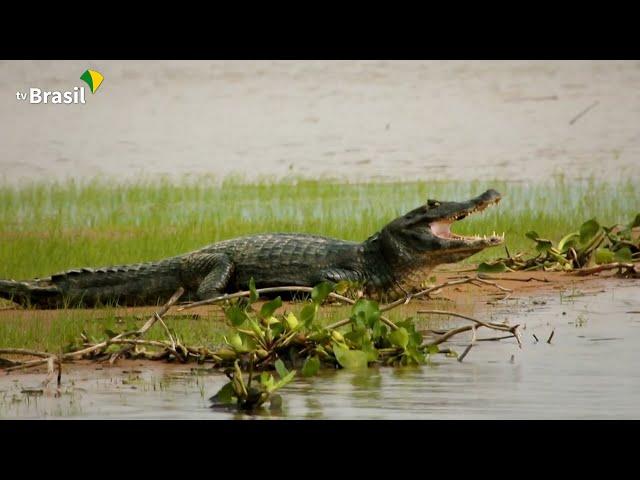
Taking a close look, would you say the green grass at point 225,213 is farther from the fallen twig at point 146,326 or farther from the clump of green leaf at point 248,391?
the clump of green leaf at point 248,391

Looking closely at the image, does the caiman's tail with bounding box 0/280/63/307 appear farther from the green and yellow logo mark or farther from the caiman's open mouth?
the green and yellow logo mark

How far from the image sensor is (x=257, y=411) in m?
4.97

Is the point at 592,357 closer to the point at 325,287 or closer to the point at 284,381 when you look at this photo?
the point at 325,287

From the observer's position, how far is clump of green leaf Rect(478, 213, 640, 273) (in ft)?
28.4

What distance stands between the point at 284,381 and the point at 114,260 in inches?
183

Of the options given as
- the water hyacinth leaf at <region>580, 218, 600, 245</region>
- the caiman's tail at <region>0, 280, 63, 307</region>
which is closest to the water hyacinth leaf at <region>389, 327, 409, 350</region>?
the caiman's tail at <region>0, 280, 63, 307</region>

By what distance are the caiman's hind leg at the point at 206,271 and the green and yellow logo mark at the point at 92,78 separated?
731 cm

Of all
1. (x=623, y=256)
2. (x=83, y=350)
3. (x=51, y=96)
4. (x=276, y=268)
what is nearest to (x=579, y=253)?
(x=623, y=256)

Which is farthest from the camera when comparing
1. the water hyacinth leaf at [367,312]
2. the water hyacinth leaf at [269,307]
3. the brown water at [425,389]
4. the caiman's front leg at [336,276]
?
the caiman's front leg at [336,276]

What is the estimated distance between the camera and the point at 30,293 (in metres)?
7.92

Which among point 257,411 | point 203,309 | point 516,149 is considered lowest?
point 257,411

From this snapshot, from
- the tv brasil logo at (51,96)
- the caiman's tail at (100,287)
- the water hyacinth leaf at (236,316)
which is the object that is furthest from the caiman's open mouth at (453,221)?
the tv brasil logo at (51,96)

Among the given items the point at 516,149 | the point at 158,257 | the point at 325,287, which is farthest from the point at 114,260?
the point at 516,149

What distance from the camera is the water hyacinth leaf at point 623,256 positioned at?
8617 millimetres
